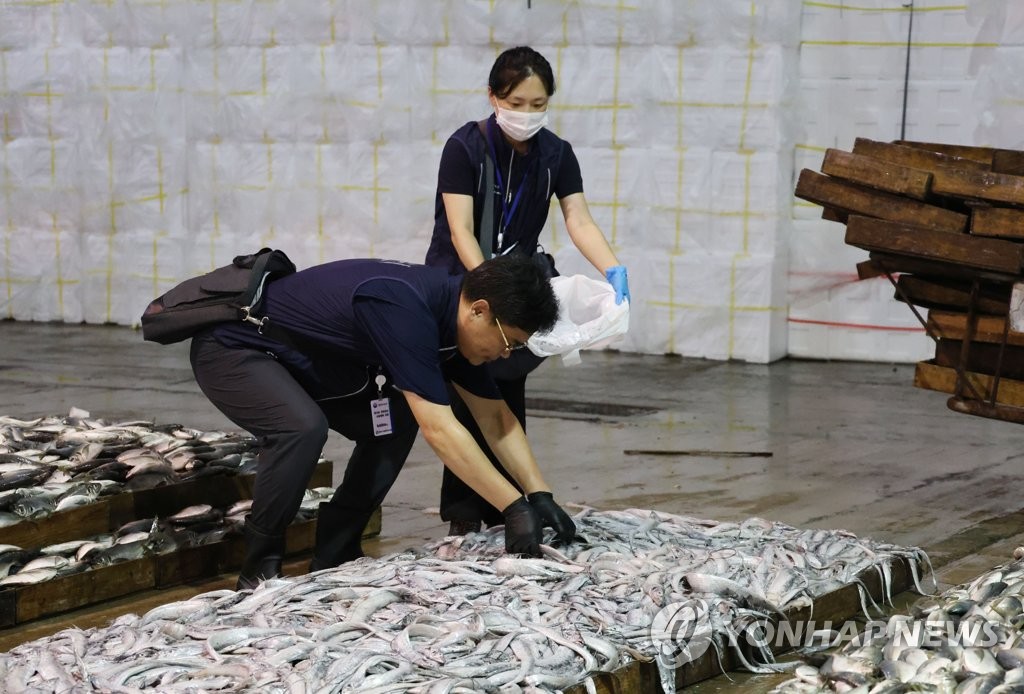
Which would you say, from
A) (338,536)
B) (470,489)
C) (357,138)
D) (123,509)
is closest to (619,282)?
(470,489)

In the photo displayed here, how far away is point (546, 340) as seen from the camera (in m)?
4.33

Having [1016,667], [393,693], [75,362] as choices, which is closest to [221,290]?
[393,693]

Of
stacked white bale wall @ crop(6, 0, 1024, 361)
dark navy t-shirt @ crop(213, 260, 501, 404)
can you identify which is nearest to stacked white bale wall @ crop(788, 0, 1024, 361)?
stacked white bale wall @ crop(6, 0, 1024, 361)

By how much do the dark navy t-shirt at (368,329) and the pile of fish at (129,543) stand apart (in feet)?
2.83

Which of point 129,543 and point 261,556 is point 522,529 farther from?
point 129,543

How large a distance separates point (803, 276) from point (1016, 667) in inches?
313

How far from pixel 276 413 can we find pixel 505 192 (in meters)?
1.20

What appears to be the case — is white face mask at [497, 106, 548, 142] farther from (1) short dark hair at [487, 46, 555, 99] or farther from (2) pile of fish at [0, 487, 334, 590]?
(2) pile of fish at [0, 487, 334, 590]

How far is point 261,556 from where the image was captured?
4727 mm

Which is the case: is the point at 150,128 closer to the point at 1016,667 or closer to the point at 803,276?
the point at 803,276

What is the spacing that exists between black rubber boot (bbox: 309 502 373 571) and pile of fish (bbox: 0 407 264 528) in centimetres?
82

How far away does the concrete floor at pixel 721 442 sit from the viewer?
6047mm

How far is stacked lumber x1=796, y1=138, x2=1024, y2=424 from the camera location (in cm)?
550
